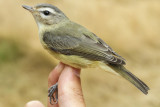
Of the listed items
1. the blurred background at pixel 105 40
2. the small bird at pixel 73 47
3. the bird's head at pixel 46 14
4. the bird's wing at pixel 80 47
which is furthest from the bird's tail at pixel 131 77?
the blurred background at pixel 105 40

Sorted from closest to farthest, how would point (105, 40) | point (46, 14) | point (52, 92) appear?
point (52, 92), point (46, 14), point (105, 40)

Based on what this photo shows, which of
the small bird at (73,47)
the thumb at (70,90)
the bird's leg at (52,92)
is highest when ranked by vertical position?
the small bird at (73,47)

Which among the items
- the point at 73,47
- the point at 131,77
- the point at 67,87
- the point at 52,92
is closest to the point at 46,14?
the point at 73,47

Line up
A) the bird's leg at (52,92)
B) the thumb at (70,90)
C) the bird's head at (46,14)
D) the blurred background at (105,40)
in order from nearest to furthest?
the thumb at (70,90) → the bird's leg at (52,92) → the bird's head at (46,14) → the blurred background at (105,40)

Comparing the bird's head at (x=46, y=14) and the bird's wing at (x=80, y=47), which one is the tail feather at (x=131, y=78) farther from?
the bird's head at (x=46, y=14)

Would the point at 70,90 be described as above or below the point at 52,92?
below

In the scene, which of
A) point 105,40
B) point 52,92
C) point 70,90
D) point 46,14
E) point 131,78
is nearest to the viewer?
point 70,90

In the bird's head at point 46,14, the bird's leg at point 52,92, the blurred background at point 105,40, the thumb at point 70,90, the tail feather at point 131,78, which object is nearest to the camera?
the thumb at point 70,90

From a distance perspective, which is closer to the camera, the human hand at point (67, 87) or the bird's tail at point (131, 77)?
the human hand at point (67, 87)

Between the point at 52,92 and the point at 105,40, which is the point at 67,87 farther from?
the point at 105,40
